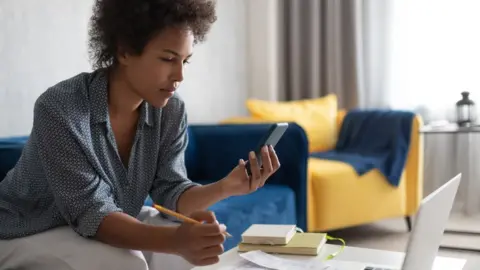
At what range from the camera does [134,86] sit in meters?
1.20

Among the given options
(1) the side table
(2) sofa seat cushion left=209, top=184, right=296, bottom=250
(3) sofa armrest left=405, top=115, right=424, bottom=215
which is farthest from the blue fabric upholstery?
(2) sofa seat cushion left=209, top=184, right=296, bottom=250

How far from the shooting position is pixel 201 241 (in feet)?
3.07

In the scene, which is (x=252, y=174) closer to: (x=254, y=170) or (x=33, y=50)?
(x=254, y=170)

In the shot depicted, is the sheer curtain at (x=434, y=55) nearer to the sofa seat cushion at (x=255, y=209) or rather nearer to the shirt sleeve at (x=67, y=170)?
the sofa seat cushion at (x=255, y=209)

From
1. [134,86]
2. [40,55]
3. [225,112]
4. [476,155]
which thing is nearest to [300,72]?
[225,112]

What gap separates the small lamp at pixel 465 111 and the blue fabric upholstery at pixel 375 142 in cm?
25

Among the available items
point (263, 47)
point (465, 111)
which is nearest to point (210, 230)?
point (465, 111)

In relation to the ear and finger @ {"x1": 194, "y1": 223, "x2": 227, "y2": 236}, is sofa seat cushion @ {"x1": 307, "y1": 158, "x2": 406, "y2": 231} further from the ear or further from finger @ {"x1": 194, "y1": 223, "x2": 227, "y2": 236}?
finger @ {"x1": 194, "y1": 223, "x2": 227, "y2": 236}

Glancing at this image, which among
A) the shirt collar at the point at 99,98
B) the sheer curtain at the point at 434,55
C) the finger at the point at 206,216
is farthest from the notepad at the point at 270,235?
the sheer curtain at the point at 434,55

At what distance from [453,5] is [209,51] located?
1382 millimetres

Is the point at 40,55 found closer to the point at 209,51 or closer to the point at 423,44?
the point at 209,51

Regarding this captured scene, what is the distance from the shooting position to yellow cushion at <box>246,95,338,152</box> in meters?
3.04

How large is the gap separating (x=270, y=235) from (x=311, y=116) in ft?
6.26

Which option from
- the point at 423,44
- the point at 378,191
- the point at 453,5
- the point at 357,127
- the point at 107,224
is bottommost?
the point at 378,191
